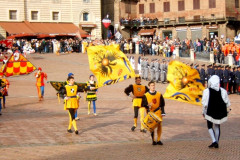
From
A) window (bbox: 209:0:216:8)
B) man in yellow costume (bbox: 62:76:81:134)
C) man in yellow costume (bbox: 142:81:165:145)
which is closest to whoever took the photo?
man in yellow costume (bbox: 142:81:165:145)

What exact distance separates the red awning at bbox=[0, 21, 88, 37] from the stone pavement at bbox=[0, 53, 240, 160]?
3169cm

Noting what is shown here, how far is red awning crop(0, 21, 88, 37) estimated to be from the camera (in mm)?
53250

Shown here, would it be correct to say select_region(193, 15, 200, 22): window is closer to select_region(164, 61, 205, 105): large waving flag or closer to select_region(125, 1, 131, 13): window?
select_region(125, 1, 131, 13): window

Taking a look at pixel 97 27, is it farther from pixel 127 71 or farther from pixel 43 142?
pixel 43 142

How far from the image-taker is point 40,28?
55312mm

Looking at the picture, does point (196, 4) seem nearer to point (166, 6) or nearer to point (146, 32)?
point (166, 6)

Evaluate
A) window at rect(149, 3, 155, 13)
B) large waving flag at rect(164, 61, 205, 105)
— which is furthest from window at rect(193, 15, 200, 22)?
large waving flag at rect(164, 61, 205, 105)

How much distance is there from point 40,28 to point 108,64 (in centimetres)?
4068

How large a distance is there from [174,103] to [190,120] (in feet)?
16.7

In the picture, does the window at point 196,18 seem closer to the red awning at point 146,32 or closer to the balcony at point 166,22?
the balcony at point 166,22

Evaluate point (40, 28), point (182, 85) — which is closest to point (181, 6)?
point (40, 28)

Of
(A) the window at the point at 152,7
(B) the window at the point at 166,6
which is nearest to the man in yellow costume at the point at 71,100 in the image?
(B) the window at the point at 166,6

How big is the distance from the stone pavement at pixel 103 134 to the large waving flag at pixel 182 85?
1018 mm

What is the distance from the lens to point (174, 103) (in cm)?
2189
